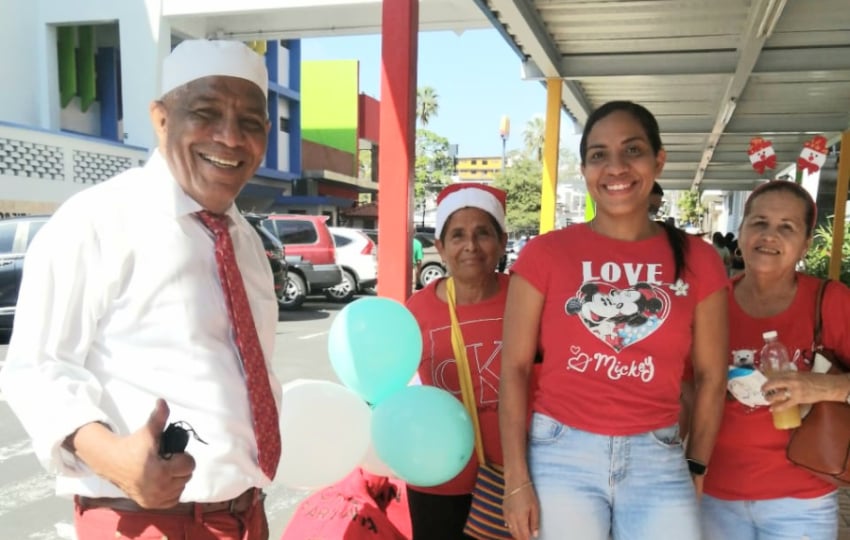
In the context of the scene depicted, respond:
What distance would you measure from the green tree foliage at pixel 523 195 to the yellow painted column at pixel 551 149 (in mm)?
41771

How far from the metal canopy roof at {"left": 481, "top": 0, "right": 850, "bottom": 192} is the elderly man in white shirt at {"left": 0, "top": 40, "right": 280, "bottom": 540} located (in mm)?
4575

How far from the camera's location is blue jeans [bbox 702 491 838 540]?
196 cm

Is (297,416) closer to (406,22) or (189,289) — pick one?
(189,289)

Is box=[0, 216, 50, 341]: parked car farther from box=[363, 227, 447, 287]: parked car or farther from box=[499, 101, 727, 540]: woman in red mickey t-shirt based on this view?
box=[499, 101, 727, 540]: woman in red mickey t-shirt

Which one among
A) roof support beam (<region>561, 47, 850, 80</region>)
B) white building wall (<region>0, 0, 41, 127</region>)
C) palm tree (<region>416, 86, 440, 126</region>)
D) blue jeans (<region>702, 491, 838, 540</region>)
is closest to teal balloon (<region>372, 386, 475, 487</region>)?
blue jeans (<region>702, 491, 838, 540</region>)

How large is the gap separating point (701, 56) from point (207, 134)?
707 centimetres

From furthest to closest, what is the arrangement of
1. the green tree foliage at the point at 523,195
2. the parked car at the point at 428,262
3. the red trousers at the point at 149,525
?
the green tree foliage at the point at 523,195
the parked car at the point at 428,262
the red trousers at the point at 149,525

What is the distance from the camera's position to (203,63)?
148 cm

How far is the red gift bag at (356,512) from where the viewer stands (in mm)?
2080

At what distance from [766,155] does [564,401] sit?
216 inches

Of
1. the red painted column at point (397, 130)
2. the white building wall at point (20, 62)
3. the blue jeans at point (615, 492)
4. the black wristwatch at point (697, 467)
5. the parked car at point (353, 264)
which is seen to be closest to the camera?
the blue jeans at point (615, 492)

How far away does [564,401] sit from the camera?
1.74 m

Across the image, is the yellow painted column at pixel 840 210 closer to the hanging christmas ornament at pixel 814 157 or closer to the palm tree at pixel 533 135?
the hanging christmas ornament at pixel 814 157

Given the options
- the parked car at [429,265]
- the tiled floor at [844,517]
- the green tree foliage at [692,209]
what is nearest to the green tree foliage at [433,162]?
the green tree foliage at [692,209]
